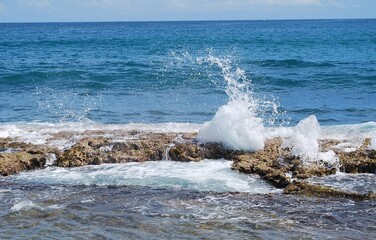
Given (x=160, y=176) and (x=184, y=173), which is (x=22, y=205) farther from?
(x=184, y=173)

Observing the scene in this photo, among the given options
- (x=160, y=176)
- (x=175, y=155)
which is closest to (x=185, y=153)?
(x=175, y=155)

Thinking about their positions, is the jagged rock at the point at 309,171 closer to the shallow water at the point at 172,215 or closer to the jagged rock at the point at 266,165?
the jagged rock at the point at 266,165

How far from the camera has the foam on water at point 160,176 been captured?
34.8 ft

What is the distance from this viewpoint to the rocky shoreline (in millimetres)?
11258

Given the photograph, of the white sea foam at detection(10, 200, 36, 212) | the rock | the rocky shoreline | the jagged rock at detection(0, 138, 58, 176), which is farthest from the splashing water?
the white sea foam at detection(10, 200, 36, 212)

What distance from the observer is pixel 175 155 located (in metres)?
12.6

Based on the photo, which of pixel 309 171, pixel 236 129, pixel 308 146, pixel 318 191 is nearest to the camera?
pixel 318 191

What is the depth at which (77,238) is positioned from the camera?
8.03m

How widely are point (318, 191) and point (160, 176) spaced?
3.13 metres

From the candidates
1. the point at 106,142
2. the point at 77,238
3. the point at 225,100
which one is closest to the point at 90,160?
the point at 106,142

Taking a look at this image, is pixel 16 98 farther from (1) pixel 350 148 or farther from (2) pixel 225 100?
(1) pixel 350 148

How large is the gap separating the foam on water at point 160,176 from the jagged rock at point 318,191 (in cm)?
39

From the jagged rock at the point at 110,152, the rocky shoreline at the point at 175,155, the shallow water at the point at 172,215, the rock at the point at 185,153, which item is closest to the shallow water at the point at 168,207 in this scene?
the shallow water at the point at 172,215

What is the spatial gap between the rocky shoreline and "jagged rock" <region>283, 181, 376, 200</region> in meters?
0.15
